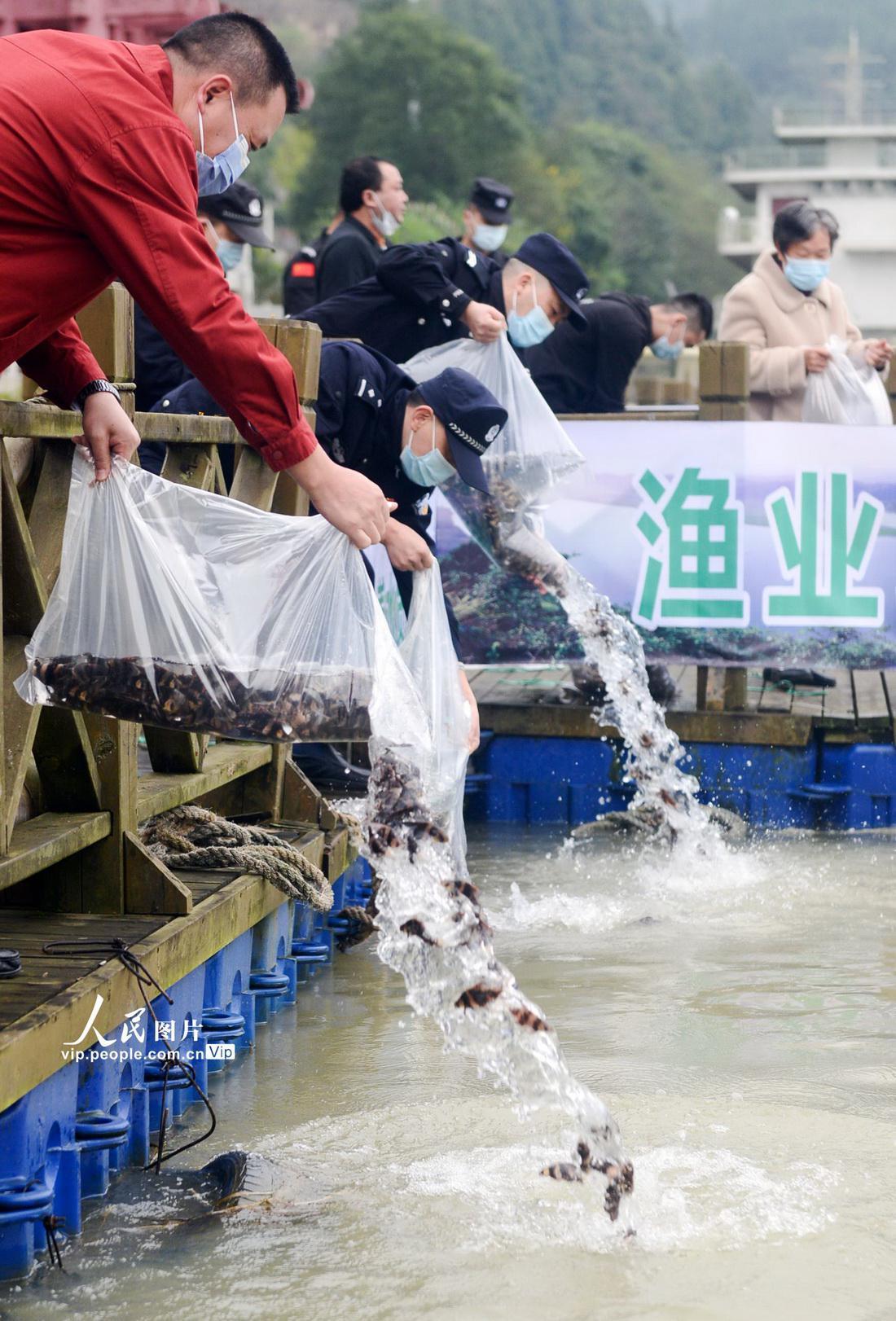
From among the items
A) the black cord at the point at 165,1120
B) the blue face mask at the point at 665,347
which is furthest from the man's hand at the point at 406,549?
the blue face mask at the point at 665,347

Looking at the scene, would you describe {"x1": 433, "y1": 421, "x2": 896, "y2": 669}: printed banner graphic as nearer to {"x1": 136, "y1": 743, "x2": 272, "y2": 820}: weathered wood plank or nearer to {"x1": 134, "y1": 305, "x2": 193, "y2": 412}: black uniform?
{"x1": 134, "y1": 305, "x2": 193, "y2": 412}: black uniform

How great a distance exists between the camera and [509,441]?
666cm

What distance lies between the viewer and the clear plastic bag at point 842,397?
7.58 meters

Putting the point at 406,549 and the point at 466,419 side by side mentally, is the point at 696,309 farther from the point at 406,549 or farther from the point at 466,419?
the point at 406,549

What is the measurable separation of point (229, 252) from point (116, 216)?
4.16m

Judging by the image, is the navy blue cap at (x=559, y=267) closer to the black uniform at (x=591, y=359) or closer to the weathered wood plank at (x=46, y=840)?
the black uniform at (x=591, y=359)

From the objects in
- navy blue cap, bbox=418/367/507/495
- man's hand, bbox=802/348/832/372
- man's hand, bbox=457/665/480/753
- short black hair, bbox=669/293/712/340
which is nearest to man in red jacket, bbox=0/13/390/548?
man's hand, bbox=457/665/480/753

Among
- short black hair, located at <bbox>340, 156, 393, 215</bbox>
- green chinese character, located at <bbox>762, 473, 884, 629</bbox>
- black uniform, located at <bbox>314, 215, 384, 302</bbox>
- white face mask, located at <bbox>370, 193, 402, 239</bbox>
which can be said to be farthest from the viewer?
white face mask, located at <bbox>370, 193, 402, 239</bbox>

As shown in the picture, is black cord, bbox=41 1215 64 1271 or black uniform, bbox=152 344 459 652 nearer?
black cord, bbox=41 1215 64 1271

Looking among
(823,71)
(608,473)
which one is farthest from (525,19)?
(608,473)

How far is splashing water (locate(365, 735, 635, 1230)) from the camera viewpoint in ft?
11.7

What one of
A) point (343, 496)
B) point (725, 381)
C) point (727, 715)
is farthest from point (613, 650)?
point (343, 496)

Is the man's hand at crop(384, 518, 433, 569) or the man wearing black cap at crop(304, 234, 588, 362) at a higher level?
the man wearing black cap at crop(304, 234, 588, 362)

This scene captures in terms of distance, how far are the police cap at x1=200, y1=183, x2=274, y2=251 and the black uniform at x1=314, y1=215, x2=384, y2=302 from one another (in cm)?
109
